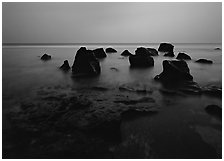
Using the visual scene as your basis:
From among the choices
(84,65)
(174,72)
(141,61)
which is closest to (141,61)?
(141,61)

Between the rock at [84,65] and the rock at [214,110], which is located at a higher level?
the rock at [84,65]

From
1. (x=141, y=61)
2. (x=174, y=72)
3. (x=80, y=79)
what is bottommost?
(x=80, y=79)

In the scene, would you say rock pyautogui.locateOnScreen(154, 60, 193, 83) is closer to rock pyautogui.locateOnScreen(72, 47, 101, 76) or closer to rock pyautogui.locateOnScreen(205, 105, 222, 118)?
rock pyautogui.locateOnScreen(205, 105, 222, 118)

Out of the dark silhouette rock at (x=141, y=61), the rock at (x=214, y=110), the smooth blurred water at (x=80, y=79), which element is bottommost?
the rock at (x=214, y=110)

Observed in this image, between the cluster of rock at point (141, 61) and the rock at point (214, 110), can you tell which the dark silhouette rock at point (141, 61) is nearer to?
the cluster of rock at point (141, 61)

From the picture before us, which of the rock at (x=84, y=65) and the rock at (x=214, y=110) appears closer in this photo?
the rock at (x=214, y=110)

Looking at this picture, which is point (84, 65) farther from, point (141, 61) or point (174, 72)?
point (141, 61)

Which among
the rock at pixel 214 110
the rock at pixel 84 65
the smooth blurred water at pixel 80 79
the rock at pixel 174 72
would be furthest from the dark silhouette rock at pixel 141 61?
the rock at pixel 214 110

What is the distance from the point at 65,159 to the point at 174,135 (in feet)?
11.2

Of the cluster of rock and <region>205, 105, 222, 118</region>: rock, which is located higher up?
the cluster of rock

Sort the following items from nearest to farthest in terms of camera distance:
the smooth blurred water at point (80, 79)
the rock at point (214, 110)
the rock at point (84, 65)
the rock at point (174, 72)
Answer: the rock at point (214, 110), the smooth blurred water at point (80, 79), the rock at point (174, 72), the rock at point (84, 65)

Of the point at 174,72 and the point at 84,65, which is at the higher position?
the point at 84,65

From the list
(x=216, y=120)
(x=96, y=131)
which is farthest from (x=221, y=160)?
(x=96, y=131)

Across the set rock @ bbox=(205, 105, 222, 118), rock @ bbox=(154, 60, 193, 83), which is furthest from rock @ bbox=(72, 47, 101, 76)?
rock @ bbox=(205, 105, 222, 118)
